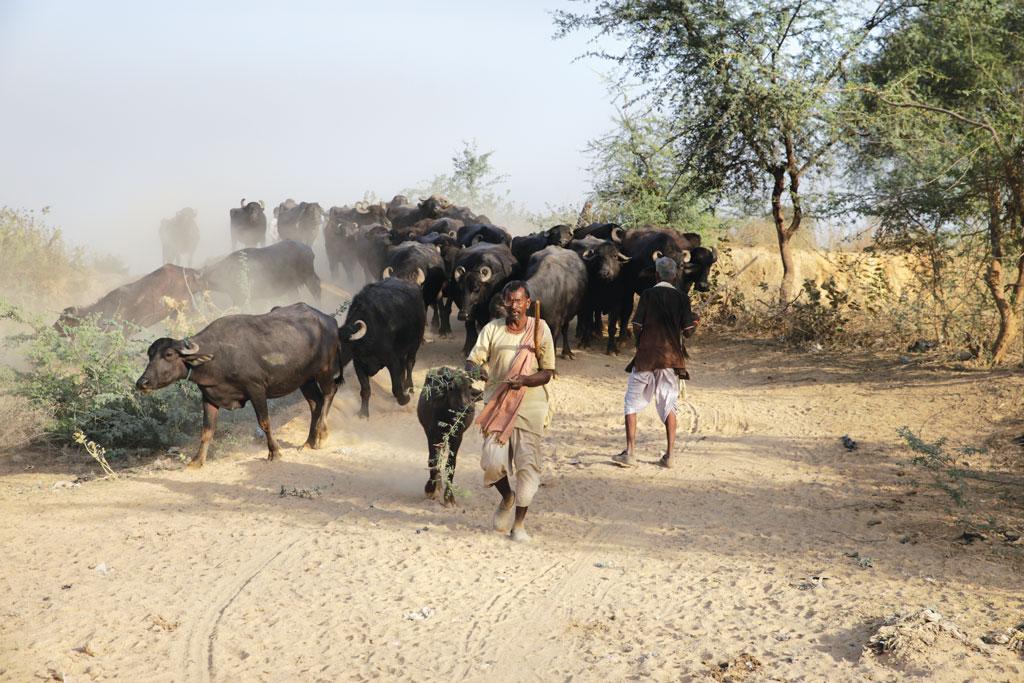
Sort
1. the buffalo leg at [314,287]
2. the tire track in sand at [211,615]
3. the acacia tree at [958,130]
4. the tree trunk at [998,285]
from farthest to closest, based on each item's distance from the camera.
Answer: the buffalo leg at [314,287] → the tree trunk at [998,285] → the acacia tree at [958,130] → the tire track in sand at [211,615]

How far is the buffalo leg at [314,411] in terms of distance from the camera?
384 inches

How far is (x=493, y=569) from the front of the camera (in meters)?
6.41

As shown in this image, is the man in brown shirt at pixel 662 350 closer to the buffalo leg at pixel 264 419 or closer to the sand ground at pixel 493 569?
the sand ground at pixel 493 569

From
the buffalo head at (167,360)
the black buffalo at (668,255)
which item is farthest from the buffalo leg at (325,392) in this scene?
the black buffalo at (668,255)

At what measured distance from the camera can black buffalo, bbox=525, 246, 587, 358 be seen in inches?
505

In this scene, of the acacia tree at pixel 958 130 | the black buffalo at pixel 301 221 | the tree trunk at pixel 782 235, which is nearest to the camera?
the acacia tree at pixel 958 130

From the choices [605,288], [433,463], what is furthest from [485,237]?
[433,463]

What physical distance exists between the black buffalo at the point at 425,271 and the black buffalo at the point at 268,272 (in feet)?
10.9

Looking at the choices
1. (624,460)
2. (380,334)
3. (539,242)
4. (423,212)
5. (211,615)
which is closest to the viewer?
(211,615)

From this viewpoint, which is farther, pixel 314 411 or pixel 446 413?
pixel 314 411

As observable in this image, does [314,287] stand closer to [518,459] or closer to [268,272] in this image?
[268,272]

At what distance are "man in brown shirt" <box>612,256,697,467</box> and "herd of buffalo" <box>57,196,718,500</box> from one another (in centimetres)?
154

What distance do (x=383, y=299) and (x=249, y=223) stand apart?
48.8 feet

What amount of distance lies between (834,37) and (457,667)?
1287 cm
